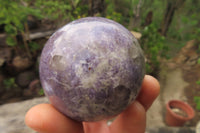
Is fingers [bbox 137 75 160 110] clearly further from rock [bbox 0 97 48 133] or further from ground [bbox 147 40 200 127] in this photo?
ground [bbox 147 40 200 127]

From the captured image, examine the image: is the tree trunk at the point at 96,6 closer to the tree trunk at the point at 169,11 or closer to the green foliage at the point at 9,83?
the green foliage at the point at 9,83

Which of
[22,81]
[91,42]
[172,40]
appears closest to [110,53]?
[91,42]

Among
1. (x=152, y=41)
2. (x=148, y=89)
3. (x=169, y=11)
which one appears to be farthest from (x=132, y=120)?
(x=169, y=11)

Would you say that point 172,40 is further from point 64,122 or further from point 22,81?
point 64,122

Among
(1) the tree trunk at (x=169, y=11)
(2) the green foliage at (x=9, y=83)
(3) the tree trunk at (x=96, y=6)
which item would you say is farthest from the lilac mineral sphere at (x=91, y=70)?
(1) the tree trunk at (x=169, y=11)

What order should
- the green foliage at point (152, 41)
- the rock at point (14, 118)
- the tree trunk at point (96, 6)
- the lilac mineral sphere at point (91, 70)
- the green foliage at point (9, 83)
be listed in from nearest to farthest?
the lilac mineral sphere at point (91, 70) → the rock at point (14, 118) → the tree trunk at point (96, 6) → the green foliage at point (152, 41) → the green foliage at point (9, 83)

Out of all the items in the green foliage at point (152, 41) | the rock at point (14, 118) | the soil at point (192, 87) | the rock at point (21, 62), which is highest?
the green foliage at point (152, 41)

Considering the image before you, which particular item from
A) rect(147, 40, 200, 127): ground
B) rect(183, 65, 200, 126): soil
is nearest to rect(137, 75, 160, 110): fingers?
rect(147, 40, 200, 127): ground
